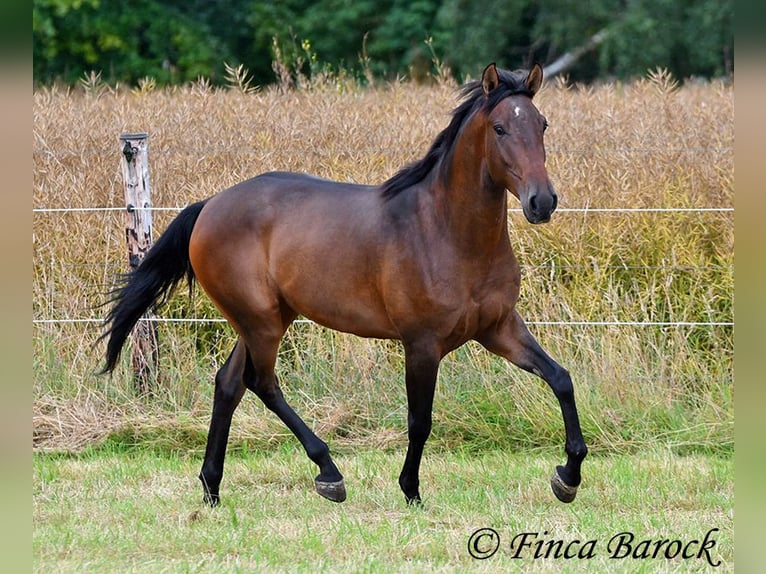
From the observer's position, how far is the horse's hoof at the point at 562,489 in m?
4.39

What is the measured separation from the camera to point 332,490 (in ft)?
15.0

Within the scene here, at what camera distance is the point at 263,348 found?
475 cm

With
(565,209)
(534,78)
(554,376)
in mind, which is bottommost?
(554,376)

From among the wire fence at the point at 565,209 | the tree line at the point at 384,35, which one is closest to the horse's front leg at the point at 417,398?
the wire fence at the point at 565,209

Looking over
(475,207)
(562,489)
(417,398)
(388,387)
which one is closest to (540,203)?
(475,207)

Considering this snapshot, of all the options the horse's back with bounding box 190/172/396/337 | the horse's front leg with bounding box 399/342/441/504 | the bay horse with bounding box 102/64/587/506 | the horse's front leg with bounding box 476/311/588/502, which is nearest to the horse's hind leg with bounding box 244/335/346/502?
the bay horse with bounding box 102/64/587/506

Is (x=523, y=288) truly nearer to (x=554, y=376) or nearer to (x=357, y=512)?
(x=554, y=376)

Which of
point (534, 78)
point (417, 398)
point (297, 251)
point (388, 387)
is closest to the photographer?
point (534, 78)

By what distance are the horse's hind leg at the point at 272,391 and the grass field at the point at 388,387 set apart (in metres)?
0.24

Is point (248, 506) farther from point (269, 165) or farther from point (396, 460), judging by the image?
point (269, 165)

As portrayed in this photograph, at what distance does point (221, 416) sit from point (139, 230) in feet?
6.64

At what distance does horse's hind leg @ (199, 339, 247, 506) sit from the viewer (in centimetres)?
479

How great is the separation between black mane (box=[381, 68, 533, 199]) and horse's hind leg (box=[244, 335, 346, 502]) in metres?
0.93

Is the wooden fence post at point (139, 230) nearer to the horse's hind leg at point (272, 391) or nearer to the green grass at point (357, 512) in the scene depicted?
the green grass at point (357, 512)
